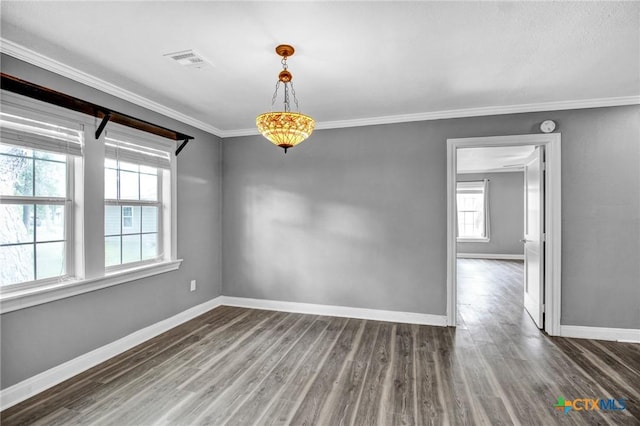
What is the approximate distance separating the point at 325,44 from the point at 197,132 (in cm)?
260

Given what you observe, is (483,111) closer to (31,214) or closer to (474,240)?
(31,214)

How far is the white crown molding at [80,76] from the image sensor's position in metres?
2.26

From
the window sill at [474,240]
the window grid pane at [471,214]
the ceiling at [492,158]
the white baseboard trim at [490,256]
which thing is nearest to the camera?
the ceiling at [492,158]

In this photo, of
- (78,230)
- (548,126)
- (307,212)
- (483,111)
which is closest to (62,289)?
(78,230)

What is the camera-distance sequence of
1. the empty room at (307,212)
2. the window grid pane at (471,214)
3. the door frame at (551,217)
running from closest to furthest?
1. the empty room at (307,212)
2. the door frame at (551,217)
3. the window grid pane at (471,214)

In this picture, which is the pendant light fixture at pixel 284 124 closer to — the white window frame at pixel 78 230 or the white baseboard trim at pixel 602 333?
the white window frame at pixel 78 230

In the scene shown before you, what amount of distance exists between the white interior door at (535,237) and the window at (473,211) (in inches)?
196

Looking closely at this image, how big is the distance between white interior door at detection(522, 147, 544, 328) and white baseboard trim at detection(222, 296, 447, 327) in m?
1.11

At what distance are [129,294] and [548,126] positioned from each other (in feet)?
15.7

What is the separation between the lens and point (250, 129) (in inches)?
179

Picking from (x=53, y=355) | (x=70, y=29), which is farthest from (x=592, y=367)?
(x=70, y=29)

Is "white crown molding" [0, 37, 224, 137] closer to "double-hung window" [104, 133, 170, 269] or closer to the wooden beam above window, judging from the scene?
the wooden beam above window

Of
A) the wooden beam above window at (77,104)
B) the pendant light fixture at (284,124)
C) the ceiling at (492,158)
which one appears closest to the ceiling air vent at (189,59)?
the pendant light fixture at (284,124)

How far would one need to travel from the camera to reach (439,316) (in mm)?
3846
